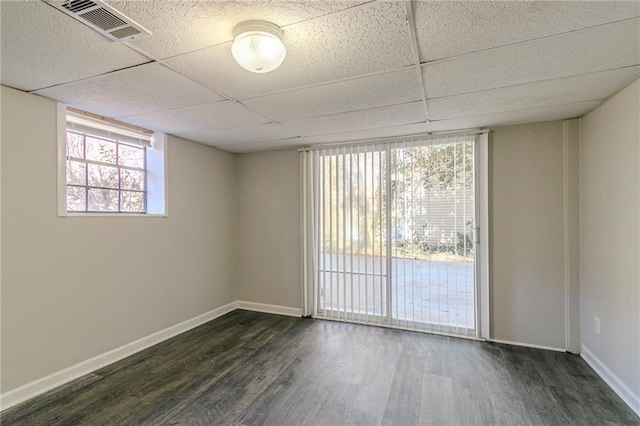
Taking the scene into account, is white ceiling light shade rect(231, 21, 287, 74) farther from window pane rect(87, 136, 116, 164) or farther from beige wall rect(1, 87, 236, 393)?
window pane rect(87, 136, 116, 164)

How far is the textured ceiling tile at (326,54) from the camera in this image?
138cm

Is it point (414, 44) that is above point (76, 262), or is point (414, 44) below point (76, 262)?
above

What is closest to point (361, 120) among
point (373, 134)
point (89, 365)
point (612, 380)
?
point (373, 134)

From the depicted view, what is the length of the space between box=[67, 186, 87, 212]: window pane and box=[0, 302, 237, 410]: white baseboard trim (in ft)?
4.35

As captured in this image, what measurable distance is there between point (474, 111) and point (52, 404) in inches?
158

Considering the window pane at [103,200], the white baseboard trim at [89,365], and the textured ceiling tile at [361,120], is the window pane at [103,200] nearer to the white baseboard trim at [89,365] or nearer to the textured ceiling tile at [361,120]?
the white baseboard trim at [89,365]

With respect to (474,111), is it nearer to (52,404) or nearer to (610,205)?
(610,205)

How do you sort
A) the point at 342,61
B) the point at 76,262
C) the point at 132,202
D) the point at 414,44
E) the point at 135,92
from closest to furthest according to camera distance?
the point at 414,44, the point at 342,61, the point at 135,92, the point at 76,262, the point at 132,202

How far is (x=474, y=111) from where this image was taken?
8.63 feet

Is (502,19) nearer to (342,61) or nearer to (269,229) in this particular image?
(342,61)

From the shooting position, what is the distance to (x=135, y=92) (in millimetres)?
2174

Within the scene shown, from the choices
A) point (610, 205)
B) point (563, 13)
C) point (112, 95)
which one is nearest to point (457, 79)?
point (563, 13)

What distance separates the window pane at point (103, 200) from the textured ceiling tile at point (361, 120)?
1.83 metres

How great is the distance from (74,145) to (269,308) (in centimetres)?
289
